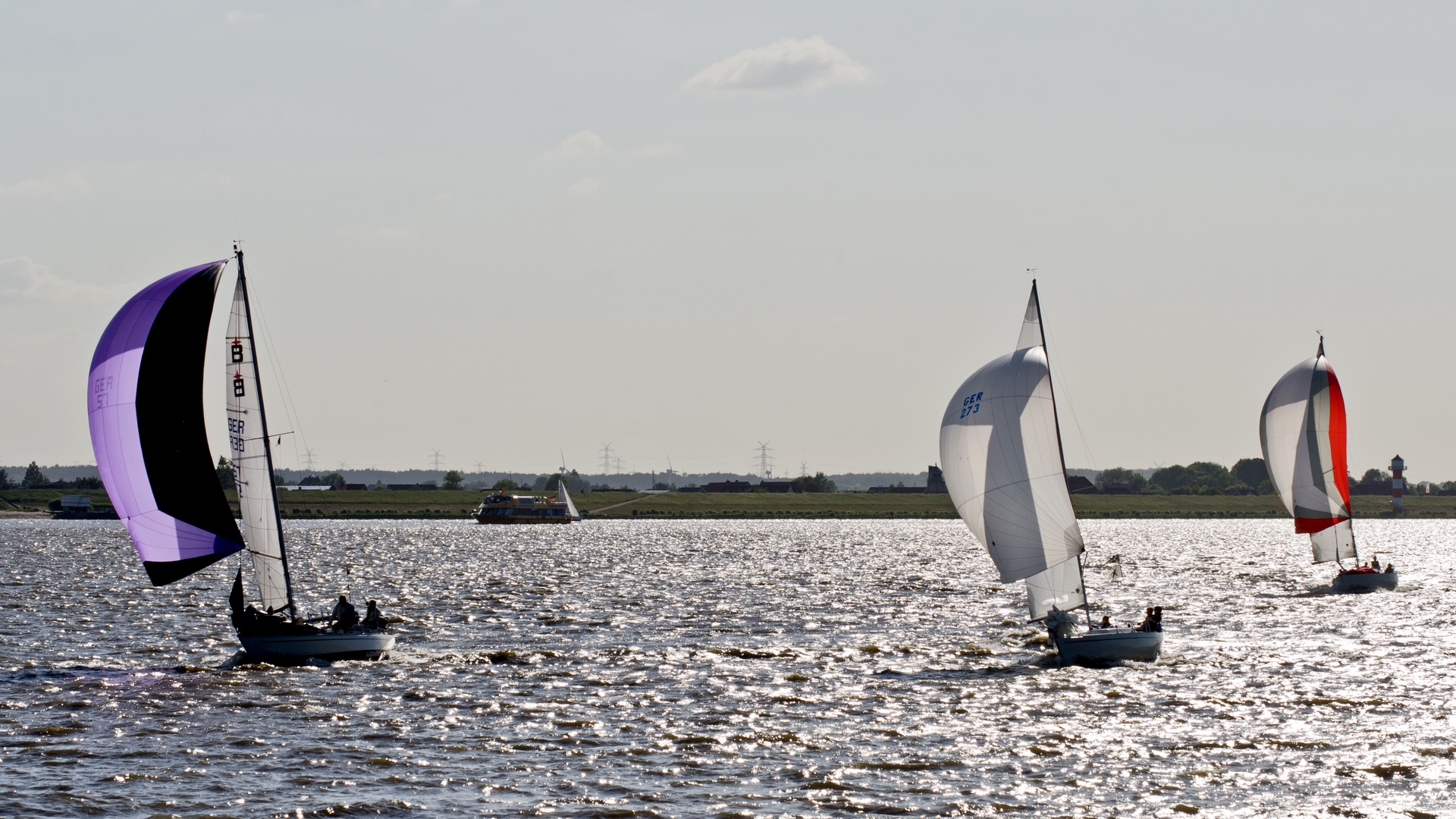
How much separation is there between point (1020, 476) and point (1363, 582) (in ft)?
127

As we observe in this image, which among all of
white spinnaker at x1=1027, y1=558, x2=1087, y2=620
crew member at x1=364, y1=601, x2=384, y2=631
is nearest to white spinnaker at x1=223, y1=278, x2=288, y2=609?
crew member at x1=364, y1=601, x2=384, y2=631

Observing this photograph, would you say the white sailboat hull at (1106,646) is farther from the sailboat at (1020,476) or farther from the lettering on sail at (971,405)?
the lettering on sail at (971,405)

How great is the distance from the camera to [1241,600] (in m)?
67.0

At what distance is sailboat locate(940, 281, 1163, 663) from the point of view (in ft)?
139

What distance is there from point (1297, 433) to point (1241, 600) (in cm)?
1284

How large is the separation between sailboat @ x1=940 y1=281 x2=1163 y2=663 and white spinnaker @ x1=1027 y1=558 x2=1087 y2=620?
20.5 inches

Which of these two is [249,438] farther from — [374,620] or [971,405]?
[971,405]

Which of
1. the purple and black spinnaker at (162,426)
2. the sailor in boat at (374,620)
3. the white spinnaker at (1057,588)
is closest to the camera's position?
the purple and black spinnaker at (162,426)

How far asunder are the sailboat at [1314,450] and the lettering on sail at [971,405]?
38.5m

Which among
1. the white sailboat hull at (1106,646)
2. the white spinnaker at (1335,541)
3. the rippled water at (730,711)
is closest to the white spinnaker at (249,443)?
the rippled water at (730,711)

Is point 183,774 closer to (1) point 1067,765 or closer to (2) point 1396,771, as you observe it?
(1) point 1067,765

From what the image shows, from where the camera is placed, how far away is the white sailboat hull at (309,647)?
134 feet

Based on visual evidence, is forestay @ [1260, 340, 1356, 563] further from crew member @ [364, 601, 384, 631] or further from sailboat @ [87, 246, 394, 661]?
sailboat @ [87, 246, 394, 661]

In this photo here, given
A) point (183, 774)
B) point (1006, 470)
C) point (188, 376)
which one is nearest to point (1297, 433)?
point (1006, 470)
